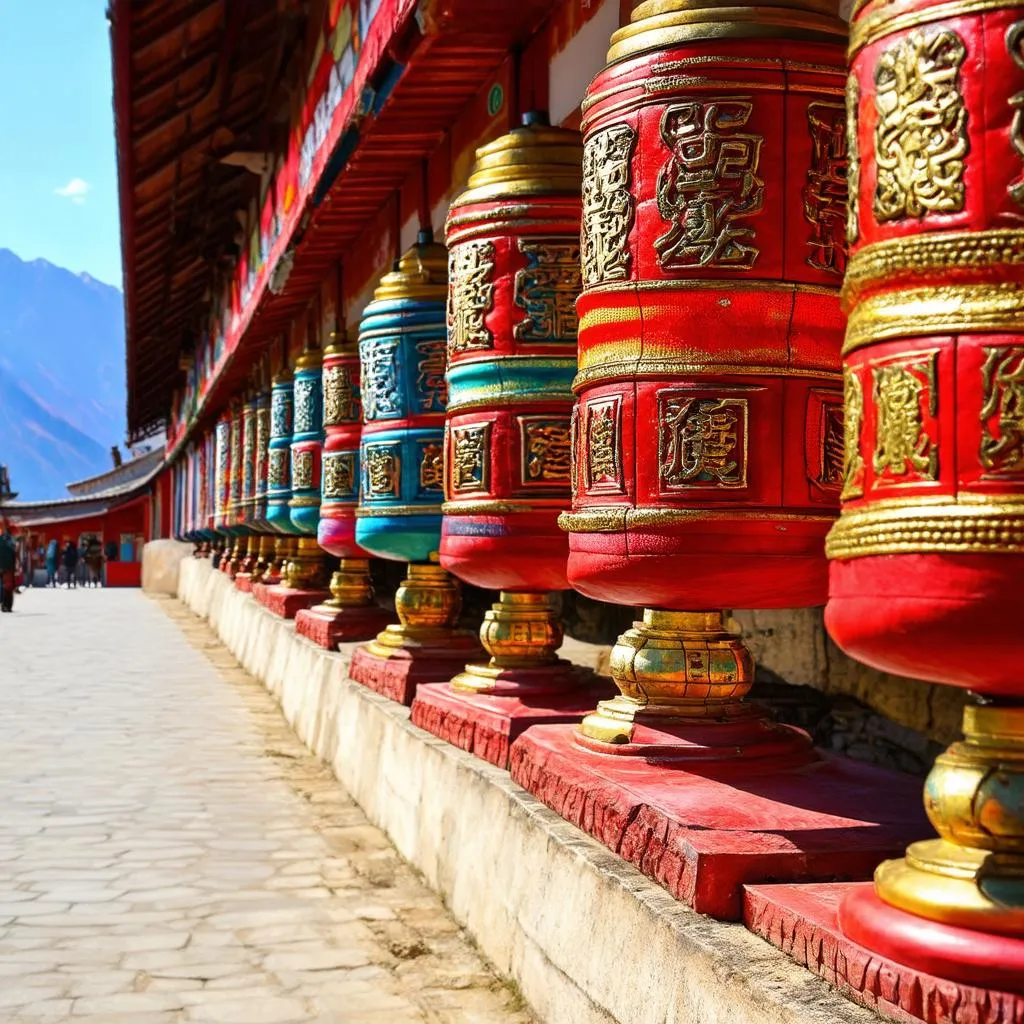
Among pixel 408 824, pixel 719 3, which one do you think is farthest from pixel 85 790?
pixel 719 3

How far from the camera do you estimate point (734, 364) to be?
261cm

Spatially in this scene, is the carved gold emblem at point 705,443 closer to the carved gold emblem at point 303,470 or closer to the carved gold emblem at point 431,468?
the carved gold emblem at point 431,468

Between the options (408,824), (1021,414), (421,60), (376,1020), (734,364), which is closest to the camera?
(1021,414)

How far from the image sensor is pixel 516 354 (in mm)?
3713

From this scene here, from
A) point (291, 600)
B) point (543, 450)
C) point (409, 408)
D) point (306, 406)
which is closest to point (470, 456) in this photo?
point (543, 450)

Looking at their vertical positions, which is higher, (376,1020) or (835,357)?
(835,357)

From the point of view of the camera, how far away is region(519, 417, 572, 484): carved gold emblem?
3721 millimetres

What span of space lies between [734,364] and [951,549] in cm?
106

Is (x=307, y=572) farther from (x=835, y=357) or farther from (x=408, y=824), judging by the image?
(x=835, y=357)

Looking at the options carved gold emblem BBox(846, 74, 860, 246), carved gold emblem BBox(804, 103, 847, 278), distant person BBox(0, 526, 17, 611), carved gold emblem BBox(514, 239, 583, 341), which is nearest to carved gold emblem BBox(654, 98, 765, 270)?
carved gold emblem BBox(804, 103, 847, 278)

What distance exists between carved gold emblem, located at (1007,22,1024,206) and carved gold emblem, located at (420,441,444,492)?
3.69 m

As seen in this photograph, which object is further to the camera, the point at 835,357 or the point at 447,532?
the point at 447,532

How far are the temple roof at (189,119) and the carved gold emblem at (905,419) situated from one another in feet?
23.9

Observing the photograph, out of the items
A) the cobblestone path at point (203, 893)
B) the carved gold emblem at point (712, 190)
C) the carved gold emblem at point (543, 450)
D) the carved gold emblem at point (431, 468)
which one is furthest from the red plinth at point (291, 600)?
the carved gold emblem at point (712, 190)
